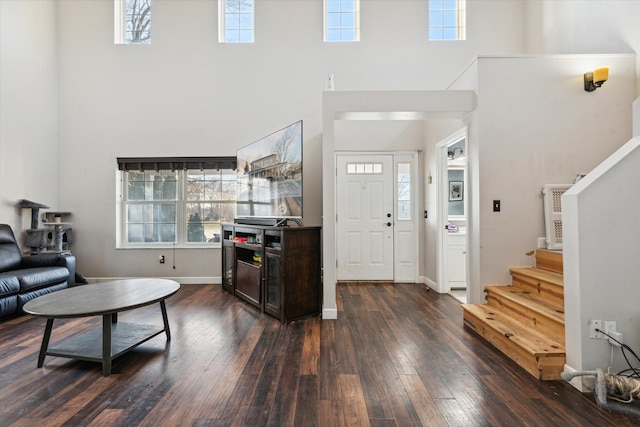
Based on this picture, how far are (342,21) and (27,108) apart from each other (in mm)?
4737

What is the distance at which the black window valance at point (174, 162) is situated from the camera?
457cm

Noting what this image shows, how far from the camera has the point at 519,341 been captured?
2.14 meters

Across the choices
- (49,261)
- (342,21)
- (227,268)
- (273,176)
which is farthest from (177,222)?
(342,21)

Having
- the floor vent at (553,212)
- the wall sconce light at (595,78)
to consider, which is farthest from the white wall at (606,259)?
the wall sconce light at (595,78)

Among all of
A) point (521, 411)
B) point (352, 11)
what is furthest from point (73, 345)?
point (352, 11)

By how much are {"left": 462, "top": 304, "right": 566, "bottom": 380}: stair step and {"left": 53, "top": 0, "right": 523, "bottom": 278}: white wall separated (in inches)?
123

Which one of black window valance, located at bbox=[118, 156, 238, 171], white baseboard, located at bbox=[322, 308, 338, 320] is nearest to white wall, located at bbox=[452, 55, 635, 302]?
white baseboard, located at bbox=[322, 308, 338, 320]

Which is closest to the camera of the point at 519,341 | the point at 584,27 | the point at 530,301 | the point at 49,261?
the point at 519,341

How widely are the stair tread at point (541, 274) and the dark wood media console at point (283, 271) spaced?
2002mm

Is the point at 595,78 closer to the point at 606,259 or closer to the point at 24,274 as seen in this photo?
the point at 606,259

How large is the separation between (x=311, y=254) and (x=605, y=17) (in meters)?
4.08

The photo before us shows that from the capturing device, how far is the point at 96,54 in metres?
4.61

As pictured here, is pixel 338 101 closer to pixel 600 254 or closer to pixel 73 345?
pixel 600 254

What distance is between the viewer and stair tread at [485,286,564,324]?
89.2 inches
